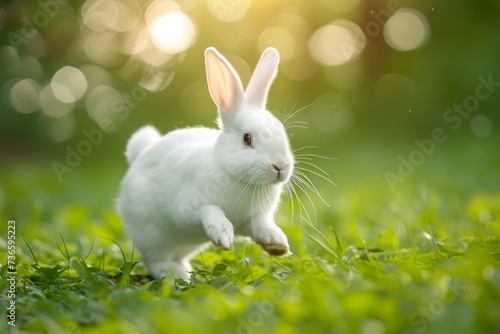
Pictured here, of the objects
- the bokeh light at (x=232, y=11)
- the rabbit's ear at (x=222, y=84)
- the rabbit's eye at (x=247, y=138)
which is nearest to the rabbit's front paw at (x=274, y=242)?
the rabbit's eye at (x=247, y=138)

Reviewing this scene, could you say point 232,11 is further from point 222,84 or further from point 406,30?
point 222,84

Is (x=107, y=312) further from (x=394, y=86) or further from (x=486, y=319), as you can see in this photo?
(x=394, y=86)

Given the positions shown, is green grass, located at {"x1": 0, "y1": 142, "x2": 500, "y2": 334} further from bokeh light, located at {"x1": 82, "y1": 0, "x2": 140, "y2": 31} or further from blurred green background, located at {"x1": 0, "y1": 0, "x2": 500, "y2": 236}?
bokeh light, located at {"x1": 82, "y1": 0, "x2": 140, "y2": 31}

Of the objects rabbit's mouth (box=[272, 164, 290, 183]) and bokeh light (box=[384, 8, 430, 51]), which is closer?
rabbit's mouth (box=[272, 164, 290, 183])

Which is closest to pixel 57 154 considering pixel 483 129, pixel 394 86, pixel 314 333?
pixel 394 86

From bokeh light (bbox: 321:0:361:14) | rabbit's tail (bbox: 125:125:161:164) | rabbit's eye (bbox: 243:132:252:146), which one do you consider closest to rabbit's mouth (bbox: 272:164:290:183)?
rabbit's eye (bbox: 243:132:252:146)
